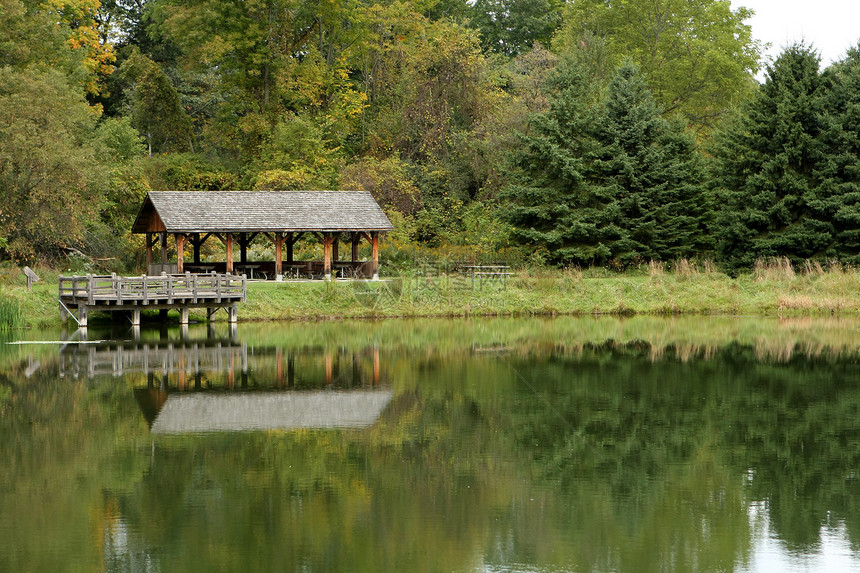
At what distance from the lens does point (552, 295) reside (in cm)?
3712

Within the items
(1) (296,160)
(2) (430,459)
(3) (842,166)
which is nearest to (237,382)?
(2) (430,459)

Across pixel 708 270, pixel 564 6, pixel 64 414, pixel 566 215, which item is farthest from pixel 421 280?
pixel 564 6

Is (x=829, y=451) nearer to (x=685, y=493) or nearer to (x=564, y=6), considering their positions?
(x=685, y=493)

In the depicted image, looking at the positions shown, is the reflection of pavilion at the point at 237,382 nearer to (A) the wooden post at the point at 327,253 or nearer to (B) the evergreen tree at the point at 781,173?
(A) the wooden post at the point at 327,253

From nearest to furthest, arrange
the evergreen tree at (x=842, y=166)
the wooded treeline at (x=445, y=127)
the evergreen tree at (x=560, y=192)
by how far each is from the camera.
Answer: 1. the evergreen tree at (x=842, y=166)
2. the wooded treeline at (x=445, y=127)
3. the evergreen tree at (x=560, y=192)

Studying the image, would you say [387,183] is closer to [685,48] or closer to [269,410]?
[685,48]

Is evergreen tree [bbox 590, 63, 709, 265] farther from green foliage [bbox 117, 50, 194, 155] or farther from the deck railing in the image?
green foliage [bbox 117, 50, 194, 155]

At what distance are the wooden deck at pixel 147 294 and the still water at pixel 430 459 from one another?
473 centimetres

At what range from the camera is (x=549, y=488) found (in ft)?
42.2

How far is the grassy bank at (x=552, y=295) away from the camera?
115 ft

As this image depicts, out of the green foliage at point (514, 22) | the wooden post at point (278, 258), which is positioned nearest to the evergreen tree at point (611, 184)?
the wooden post at point (278, 258)

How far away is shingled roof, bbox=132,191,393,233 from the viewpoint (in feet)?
123

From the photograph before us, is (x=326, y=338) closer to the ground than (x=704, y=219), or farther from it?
closer to the ground

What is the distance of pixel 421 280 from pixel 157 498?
2551 centimetres
